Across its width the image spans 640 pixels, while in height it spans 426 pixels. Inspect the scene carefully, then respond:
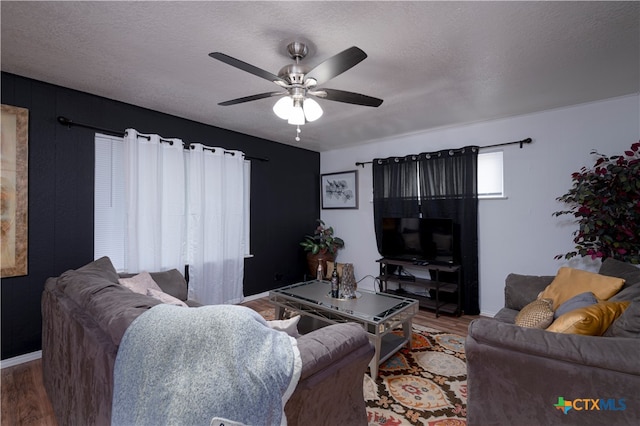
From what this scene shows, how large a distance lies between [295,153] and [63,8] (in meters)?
3.47

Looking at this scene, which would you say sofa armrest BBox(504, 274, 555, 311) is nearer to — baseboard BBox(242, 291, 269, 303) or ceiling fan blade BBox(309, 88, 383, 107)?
ceiling fan blade BBox(309, 88, 383, 107)

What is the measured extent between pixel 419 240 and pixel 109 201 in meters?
3.75

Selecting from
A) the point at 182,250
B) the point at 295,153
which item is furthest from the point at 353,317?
the point at 295,153

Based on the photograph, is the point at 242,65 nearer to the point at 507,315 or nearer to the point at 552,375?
the point at 552,375

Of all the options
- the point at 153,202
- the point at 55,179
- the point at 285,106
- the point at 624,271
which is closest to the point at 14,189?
the point at 55,179

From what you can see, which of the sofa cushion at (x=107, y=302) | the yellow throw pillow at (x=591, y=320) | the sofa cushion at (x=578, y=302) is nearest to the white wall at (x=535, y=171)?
the sofa cushion at (x=578, y=302)

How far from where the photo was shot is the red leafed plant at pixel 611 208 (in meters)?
2.44

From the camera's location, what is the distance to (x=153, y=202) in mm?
3088

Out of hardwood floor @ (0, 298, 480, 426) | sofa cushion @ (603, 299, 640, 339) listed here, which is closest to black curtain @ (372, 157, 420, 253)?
sofa cushion @ (603, 299, 640, 339)

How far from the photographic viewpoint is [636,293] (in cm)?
156

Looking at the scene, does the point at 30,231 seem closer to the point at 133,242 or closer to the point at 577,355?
the point at 133,242

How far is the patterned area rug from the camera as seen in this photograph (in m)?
1.80

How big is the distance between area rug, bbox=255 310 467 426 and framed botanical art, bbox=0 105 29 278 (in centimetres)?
305

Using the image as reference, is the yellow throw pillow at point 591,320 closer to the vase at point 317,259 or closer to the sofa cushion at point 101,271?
the sofa cushion at point 101,271
